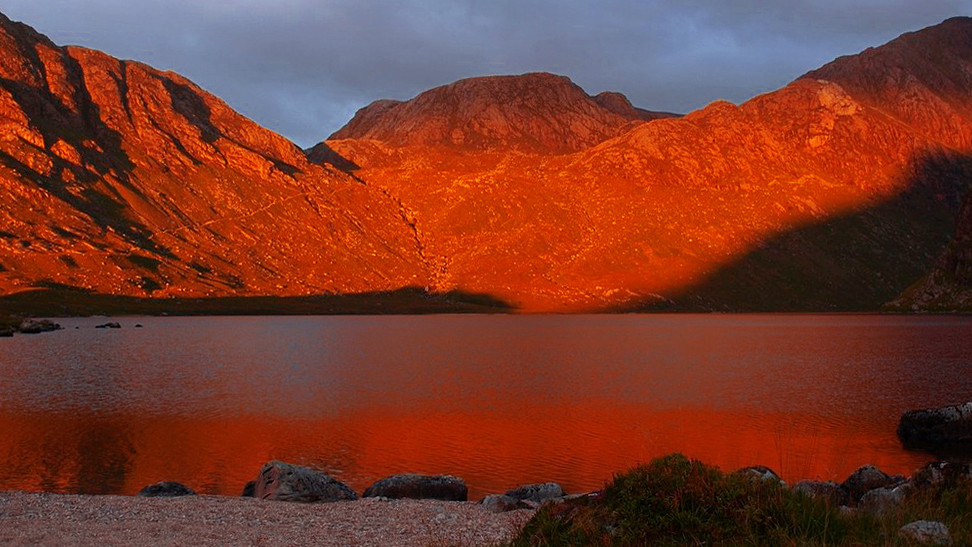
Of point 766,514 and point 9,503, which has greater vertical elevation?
point 766,514

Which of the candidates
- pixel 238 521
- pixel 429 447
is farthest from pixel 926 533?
pixel 429 447

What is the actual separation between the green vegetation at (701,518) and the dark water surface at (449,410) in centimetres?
1942

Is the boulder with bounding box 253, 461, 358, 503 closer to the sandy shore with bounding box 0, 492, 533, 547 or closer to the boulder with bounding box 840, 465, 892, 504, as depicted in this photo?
the sandy shore with bounding box 0, 492, 533, 547

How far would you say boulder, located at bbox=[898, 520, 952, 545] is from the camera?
1289 centimetres

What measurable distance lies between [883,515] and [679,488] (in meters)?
4.55

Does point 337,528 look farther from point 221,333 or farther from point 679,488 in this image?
point 221,333

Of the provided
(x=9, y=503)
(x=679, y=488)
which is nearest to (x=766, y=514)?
(x=679, y=488)

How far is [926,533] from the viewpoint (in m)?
13.2

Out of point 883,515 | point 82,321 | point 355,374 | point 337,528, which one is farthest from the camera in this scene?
point 82,321

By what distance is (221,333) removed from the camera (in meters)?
142

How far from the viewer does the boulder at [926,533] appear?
42.3 ft

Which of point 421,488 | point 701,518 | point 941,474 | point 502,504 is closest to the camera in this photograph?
point 701,518

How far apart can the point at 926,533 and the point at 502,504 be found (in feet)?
49.4

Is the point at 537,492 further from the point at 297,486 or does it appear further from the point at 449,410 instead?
the point at 449,410
